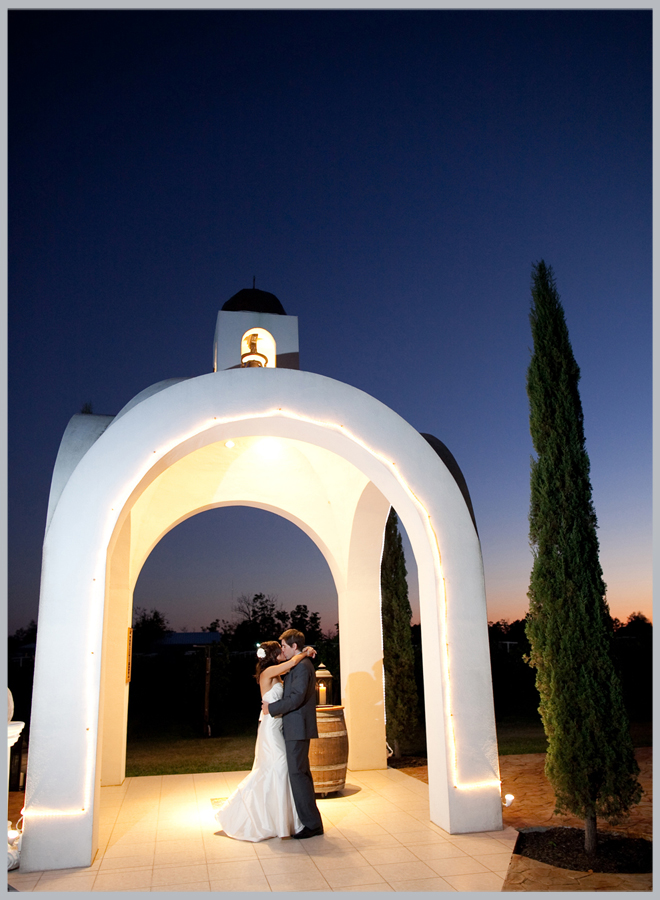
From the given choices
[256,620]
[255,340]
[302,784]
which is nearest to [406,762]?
[302,784]

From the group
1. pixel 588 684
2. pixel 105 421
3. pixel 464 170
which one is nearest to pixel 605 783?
pixel 588 684

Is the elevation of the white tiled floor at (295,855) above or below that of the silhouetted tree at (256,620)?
above

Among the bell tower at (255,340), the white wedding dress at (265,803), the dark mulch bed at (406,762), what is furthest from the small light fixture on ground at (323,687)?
the bell tower at (255,340)

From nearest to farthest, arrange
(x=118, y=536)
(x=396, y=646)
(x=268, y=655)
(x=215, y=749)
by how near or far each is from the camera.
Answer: (x=118, y=536) → (x=268, y=655) → (x=396, y=646) → (x=215, y=749)

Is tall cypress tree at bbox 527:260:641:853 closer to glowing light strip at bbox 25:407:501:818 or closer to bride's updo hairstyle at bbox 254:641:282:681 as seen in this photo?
glowing light strip at bbox 25:407:501:818

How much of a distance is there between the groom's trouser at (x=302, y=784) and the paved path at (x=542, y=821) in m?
1.75

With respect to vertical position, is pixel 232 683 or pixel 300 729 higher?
pixel 300 729

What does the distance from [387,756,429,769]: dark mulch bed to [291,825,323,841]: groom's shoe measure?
11.7ft

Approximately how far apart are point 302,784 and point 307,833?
1.27ft

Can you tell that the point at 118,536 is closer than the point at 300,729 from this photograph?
No

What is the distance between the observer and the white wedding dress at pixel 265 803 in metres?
5.45

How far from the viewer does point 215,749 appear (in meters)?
11.4

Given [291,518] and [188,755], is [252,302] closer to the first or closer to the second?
[291,518]

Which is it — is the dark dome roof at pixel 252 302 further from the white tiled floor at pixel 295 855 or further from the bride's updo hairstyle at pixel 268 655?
the white tiled floor at pixel 295 855
